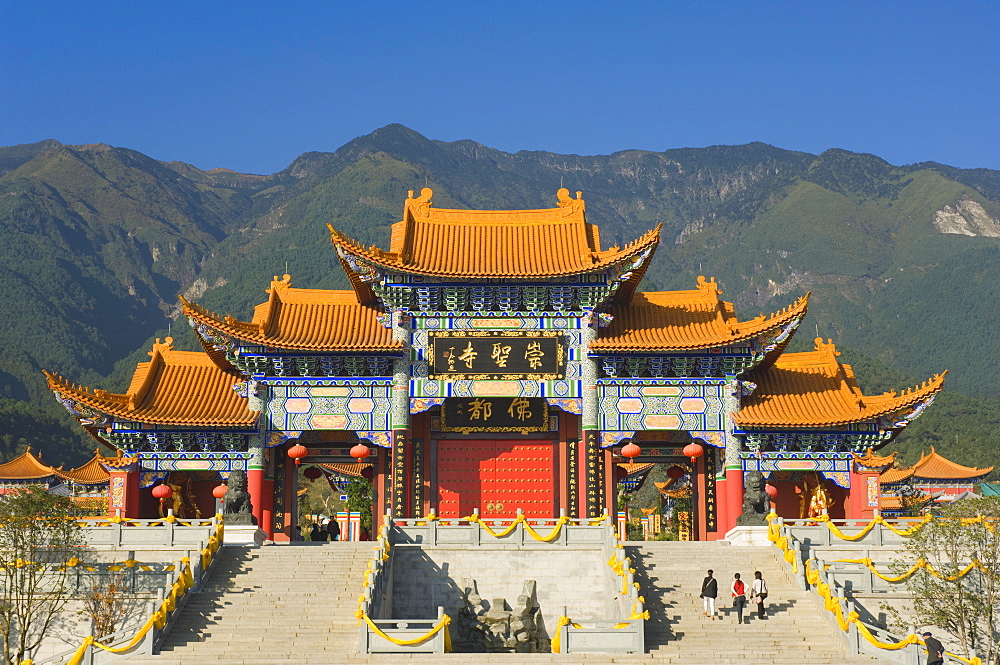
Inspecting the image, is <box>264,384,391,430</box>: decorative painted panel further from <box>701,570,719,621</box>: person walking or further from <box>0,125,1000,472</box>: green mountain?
<box>0,125,1000,472</box>: green mountain

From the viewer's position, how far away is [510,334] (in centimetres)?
2880

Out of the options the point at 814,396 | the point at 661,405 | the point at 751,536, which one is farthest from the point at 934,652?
the point at 814,396

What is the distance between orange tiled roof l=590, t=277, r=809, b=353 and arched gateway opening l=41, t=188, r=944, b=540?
0.07m

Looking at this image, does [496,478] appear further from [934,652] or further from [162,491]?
[934,652]

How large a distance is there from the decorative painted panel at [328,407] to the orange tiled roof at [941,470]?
139 ft

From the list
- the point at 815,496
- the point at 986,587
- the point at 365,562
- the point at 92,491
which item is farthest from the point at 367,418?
the point at 92,491

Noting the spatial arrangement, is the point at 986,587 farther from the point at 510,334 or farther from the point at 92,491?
the point at 92,491

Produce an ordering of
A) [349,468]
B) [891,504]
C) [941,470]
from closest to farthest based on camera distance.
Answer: [349,468] < [891,504] < [941,470]

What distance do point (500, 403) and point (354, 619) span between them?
31.8 feet

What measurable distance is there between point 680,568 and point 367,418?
8.84m

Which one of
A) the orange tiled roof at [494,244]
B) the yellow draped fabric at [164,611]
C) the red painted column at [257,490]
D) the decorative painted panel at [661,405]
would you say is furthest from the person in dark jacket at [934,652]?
the red painted column at [257,490]

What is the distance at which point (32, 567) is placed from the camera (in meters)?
20.3

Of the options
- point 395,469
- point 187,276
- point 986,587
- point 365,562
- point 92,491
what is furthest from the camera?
point 187,276

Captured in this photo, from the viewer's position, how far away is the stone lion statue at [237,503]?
25141 millimetres
